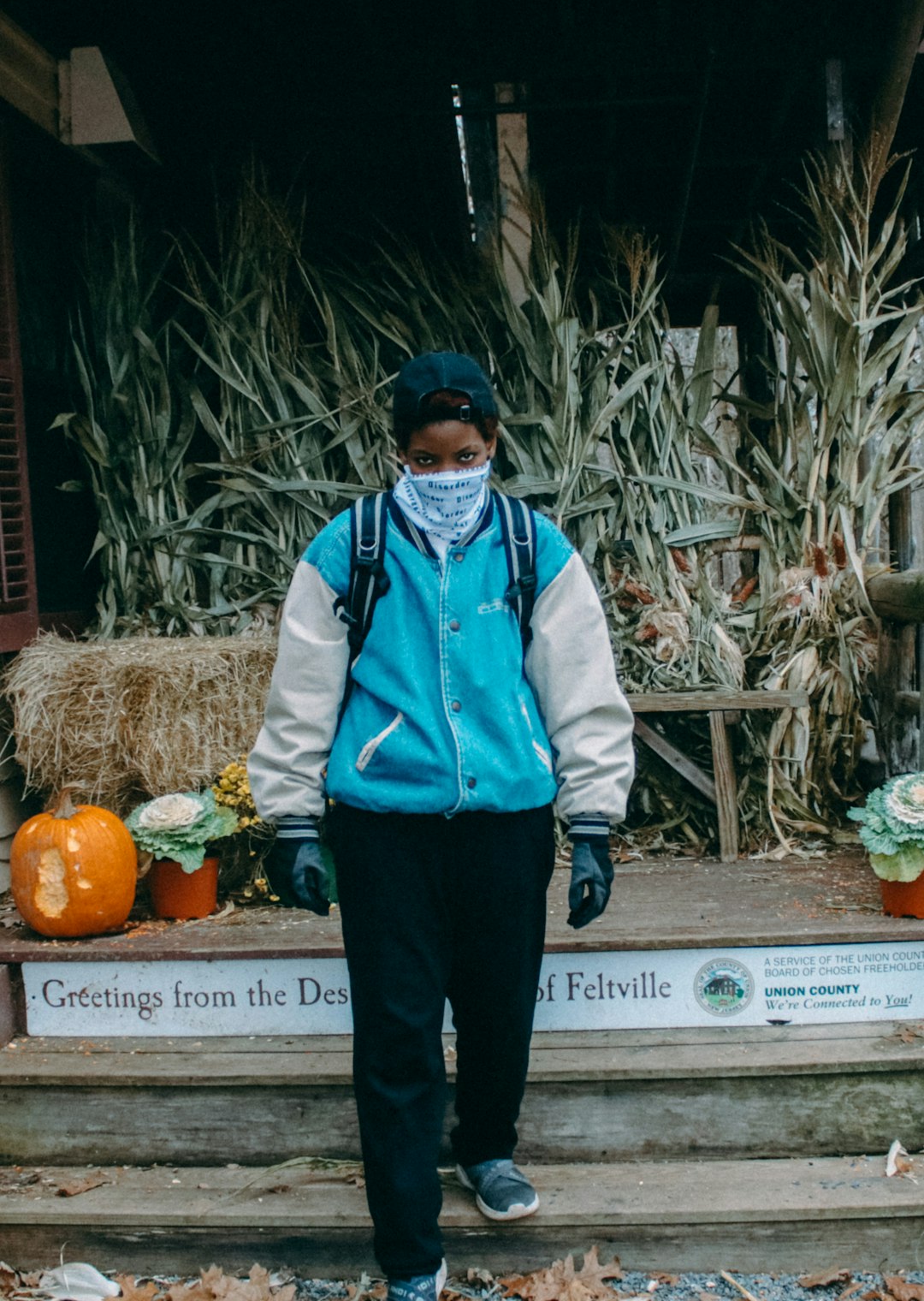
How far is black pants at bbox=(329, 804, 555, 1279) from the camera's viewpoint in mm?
2064

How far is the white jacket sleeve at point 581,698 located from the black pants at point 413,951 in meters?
0.12

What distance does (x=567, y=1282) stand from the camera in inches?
91.7

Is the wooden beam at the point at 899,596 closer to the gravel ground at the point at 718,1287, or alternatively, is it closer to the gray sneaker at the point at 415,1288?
the gravel ground at the point at 718,1287

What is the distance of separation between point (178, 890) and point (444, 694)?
4.92ft

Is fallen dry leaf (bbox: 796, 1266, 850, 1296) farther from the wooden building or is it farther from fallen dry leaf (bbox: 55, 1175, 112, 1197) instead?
the wooden building

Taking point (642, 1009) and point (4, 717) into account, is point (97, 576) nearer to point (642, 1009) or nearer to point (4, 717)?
point (4, 717)

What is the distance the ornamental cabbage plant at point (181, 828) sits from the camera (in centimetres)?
317

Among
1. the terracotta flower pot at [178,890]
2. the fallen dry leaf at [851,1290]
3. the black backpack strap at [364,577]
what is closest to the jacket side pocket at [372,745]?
the black backpack strap at [364,577]

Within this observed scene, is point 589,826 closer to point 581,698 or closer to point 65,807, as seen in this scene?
point 581,698

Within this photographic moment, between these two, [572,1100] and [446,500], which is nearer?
Answer: [446,500]

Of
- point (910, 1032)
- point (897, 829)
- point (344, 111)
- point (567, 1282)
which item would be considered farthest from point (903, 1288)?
point (344, 111)

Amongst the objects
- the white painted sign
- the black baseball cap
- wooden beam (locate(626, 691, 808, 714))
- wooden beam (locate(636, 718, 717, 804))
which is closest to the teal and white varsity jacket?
the black baseball cap

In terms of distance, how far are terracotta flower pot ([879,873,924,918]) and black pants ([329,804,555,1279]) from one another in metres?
1.16

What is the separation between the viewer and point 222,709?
3404 mm
